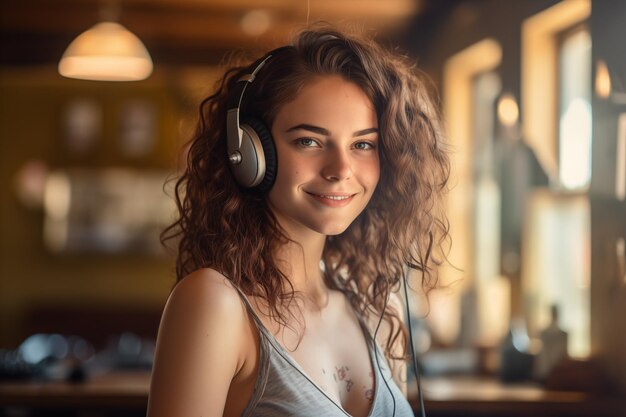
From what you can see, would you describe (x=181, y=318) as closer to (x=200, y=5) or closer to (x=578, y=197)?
(x=578, y=197)

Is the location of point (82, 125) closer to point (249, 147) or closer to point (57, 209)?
point (57, 209)

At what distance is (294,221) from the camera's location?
1643 millimetres

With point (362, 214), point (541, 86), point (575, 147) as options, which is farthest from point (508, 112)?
point (362, 214)

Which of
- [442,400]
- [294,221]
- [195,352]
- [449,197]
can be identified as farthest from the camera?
[449,197]

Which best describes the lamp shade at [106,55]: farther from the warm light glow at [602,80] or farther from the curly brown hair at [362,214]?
the curly brown hair at [362,214]

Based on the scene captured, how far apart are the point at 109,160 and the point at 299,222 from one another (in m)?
6.99

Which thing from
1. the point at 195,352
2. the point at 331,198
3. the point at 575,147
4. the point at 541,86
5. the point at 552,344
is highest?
the point at 541,86

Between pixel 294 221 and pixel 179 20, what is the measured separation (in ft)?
17.9

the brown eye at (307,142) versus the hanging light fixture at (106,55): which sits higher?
the hanging light fixture at (106,55)

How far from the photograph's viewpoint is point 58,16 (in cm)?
680

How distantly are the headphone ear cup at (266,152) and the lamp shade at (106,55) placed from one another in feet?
10.8

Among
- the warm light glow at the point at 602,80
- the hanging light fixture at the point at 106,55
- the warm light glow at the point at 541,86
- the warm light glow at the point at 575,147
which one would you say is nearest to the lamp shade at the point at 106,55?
the hanging light fixture at the point at 106,55

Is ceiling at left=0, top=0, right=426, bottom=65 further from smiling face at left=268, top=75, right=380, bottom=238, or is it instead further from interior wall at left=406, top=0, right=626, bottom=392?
smiling face at left=268, top=75, right=380, bottom=238

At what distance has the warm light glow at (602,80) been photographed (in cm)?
275
